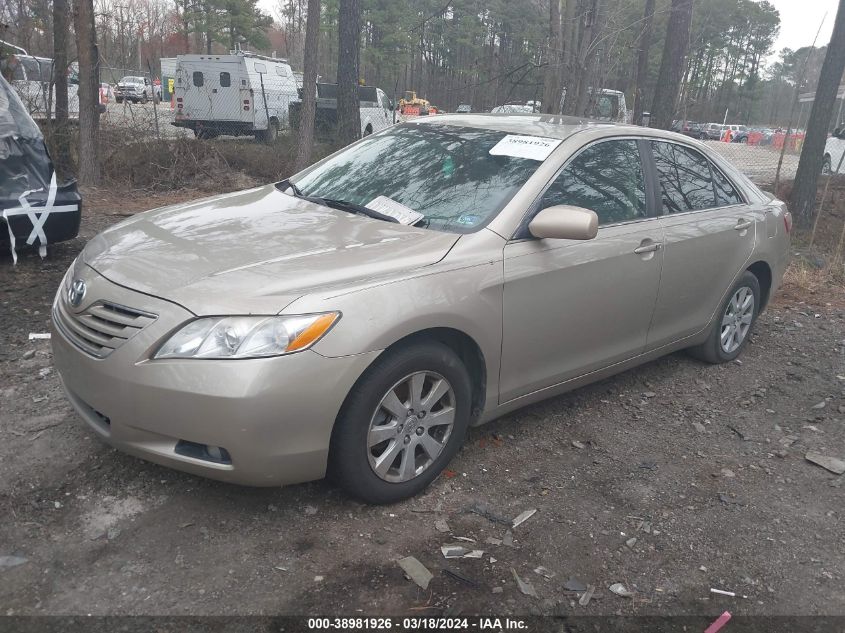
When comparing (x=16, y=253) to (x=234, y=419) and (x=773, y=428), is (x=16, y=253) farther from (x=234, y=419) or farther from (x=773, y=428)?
(x=773, y=428)

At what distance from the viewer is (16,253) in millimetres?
6125

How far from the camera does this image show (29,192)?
19.1 ft

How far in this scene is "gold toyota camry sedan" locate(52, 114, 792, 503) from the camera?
2.65 m

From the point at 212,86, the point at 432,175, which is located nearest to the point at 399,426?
the point at 432,175

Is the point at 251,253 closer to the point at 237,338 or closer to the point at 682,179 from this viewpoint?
the point at 237,338

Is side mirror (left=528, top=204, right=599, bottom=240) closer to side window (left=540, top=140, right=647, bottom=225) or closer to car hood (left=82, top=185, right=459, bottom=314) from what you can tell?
side window (left=540, top=140, right=647, bottom=225)

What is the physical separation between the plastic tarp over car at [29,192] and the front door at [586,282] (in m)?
4.40

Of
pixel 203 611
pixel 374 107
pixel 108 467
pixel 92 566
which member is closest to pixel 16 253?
pixel 108 467

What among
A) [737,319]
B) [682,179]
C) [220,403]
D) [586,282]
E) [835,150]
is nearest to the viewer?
[220,403]

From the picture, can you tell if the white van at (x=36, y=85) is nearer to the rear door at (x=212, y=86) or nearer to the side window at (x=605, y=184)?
the rear door at (x=212, y=86)

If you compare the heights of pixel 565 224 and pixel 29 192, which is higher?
pixel 565 224

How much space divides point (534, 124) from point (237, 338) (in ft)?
7.73

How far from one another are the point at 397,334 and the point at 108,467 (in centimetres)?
154

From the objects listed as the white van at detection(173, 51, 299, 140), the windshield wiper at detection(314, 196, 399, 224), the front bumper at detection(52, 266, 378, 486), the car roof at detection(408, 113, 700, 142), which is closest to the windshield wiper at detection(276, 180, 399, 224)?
the windshield wiper at detection(314, 196, 399, 224)
